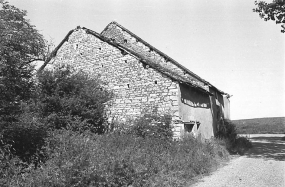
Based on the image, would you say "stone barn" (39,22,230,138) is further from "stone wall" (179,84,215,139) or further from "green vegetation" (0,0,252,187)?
"green vegetation" (0,0,252,187)

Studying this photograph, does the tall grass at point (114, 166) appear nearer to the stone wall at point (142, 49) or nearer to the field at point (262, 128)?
the stone wall at point (142, 49)

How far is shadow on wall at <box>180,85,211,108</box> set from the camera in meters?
11.9

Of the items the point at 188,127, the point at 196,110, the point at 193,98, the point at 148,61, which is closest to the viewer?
the point at 188,127

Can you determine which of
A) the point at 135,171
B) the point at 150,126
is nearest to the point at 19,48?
the point at 135,171

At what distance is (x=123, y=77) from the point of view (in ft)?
42.4

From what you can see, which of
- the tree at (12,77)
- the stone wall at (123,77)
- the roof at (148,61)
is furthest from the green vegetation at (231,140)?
the tree at (12,77)

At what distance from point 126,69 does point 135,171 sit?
24.4 feet

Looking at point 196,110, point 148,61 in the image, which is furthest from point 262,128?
point 148,61

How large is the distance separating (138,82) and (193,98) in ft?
10.3

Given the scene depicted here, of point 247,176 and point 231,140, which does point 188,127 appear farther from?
point 247,176

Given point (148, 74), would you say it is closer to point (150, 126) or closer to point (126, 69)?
point (126, 69)

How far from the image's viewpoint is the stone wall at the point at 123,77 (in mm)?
11594

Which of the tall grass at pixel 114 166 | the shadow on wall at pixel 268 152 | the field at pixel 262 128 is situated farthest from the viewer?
the field at pixel 262 128

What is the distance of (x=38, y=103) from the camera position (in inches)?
368
